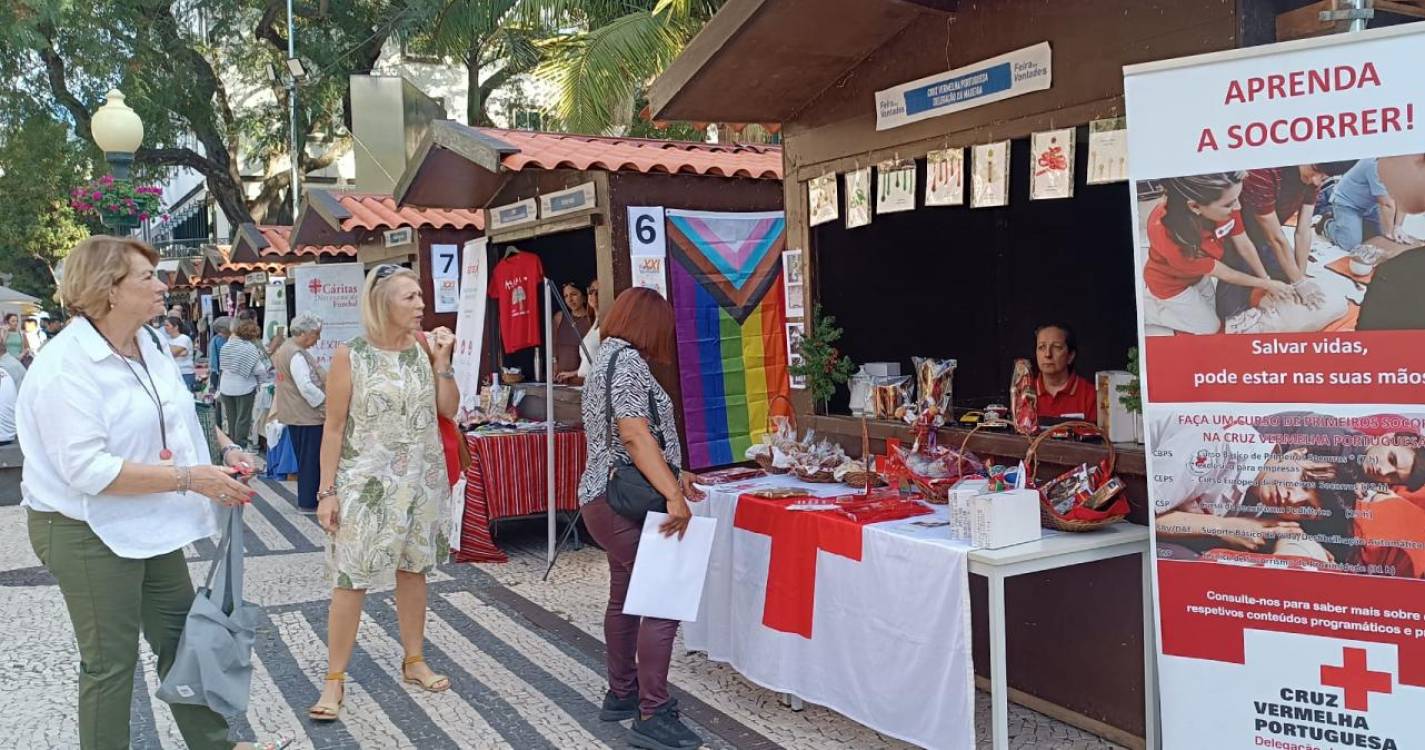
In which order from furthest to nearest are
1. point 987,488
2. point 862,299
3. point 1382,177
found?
point 862,299
point 987,488
point 1382,177

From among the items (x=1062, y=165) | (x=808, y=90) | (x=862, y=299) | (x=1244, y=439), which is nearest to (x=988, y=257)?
(x=862, y=299)

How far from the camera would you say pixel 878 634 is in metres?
3.72

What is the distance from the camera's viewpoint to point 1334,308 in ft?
9.49

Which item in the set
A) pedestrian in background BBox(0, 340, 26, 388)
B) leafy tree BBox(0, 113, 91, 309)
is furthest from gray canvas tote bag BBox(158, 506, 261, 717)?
leafy tree BBox(0, 113, 91, 309)

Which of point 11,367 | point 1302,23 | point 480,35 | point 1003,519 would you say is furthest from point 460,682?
point 480,35

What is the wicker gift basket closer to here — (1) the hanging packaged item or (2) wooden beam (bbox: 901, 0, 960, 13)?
(1) the hanging packaged item

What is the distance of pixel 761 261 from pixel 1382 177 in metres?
4.96

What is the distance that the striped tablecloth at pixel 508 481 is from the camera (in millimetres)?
7316

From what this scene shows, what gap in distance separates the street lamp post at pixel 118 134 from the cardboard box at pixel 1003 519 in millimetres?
8726

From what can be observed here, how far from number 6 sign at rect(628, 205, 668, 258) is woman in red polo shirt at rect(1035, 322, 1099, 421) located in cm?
265

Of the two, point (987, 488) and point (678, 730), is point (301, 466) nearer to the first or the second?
point (678, 730)

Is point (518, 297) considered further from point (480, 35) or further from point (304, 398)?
point (480, 35)

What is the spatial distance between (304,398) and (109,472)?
628cm

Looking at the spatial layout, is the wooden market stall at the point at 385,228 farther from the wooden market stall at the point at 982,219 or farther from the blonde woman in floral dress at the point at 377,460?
the blonde woman in floral dress at the point at 377,460
